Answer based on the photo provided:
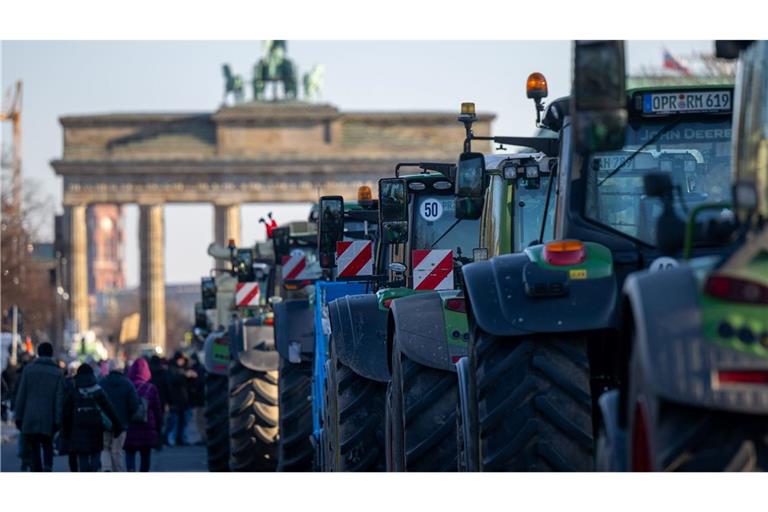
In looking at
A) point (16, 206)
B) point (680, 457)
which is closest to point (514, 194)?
point (680, 457)

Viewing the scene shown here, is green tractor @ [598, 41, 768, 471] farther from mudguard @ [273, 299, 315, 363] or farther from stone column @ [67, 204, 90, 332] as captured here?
stone column @ [67, 204, 90, 332]

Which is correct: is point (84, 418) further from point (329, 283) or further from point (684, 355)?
point (684, 355)

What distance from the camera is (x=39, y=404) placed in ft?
65.2

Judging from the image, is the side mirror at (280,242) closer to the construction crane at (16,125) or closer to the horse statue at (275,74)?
the construction crane at (16,125)

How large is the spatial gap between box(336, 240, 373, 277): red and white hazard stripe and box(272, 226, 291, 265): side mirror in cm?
527

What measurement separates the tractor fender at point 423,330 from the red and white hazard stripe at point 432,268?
2785mm

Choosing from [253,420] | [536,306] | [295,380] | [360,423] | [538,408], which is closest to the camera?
[538,408]

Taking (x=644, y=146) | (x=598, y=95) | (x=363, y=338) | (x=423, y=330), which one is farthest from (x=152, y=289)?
(x=598, y=95)

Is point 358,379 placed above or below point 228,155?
above

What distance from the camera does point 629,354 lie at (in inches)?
275

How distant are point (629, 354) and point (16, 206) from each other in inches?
2552

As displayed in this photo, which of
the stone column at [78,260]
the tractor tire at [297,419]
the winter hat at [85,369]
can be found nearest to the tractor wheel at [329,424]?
the tractor tire at [297,419]

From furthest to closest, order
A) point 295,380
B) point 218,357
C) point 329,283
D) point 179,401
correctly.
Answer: point 179,401
point 218,357
point 295,380
point 329,283

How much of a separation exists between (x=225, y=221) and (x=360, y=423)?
10224 centimetres
